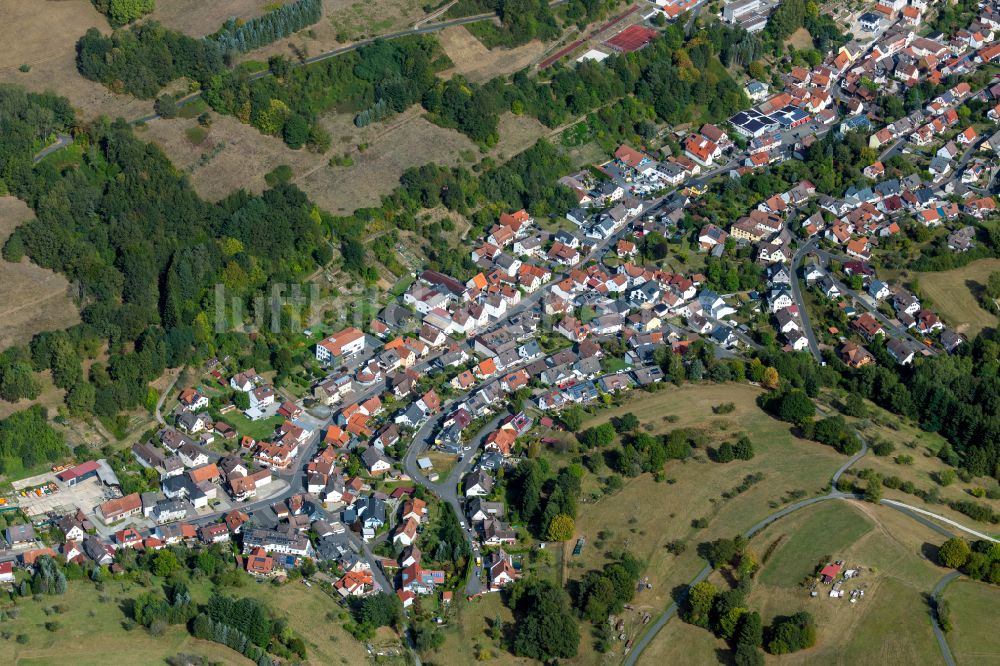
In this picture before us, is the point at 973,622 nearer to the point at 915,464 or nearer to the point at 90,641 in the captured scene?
the point at 915,464

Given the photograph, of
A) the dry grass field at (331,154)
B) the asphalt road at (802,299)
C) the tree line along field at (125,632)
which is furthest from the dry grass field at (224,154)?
the asphalt road at (802,299)

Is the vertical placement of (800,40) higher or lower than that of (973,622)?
higher

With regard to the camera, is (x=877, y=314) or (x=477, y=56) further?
(x=477, y=56)

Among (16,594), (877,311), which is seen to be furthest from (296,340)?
(877,311)

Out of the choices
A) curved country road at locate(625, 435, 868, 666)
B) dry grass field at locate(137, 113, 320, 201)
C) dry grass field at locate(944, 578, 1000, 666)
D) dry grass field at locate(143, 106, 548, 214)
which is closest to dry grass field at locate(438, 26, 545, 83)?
dry grass field at locate(143, 106, 548, 214)

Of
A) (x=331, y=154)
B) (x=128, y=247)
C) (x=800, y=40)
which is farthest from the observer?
(x=800, y=40)

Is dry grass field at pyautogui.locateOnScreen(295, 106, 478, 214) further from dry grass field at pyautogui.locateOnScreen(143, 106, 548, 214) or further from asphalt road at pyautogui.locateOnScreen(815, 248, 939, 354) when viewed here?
asphalt road at pyautogui.locateOnScreen(815, 248, 939, 354)

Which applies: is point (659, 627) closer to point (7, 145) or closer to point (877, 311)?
point (877, 311)

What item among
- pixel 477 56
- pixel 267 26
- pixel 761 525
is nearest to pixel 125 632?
pixel 761 525
